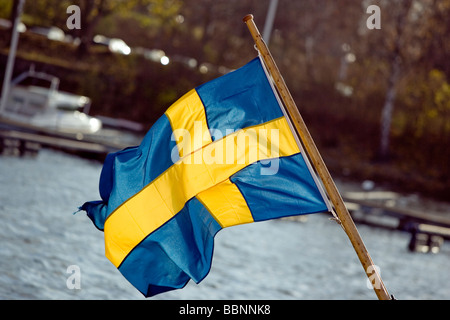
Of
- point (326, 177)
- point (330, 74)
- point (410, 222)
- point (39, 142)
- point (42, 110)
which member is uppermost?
point (330, 74)

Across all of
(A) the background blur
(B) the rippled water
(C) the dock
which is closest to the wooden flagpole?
(B) the rippled water

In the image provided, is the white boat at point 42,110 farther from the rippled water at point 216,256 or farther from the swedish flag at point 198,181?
the swedish flag at point 198,181

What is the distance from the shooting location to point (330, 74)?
170 feet

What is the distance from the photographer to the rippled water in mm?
12094

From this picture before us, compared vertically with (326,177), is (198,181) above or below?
below

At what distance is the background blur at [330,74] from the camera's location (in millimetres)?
39219

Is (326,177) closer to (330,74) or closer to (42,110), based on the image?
(42,110)

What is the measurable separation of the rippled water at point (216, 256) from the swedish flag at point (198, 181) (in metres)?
4.28

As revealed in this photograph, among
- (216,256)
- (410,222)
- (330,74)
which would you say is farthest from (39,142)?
(330,74)

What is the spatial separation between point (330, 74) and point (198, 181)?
45723 mm

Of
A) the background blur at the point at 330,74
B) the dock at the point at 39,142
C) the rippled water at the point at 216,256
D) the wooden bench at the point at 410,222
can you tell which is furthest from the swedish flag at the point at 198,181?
the background blur at the point at 330,74

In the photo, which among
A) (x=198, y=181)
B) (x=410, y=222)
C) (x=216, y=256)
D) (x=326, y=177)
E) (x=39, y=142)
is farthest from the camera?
(x=39, y=142)
